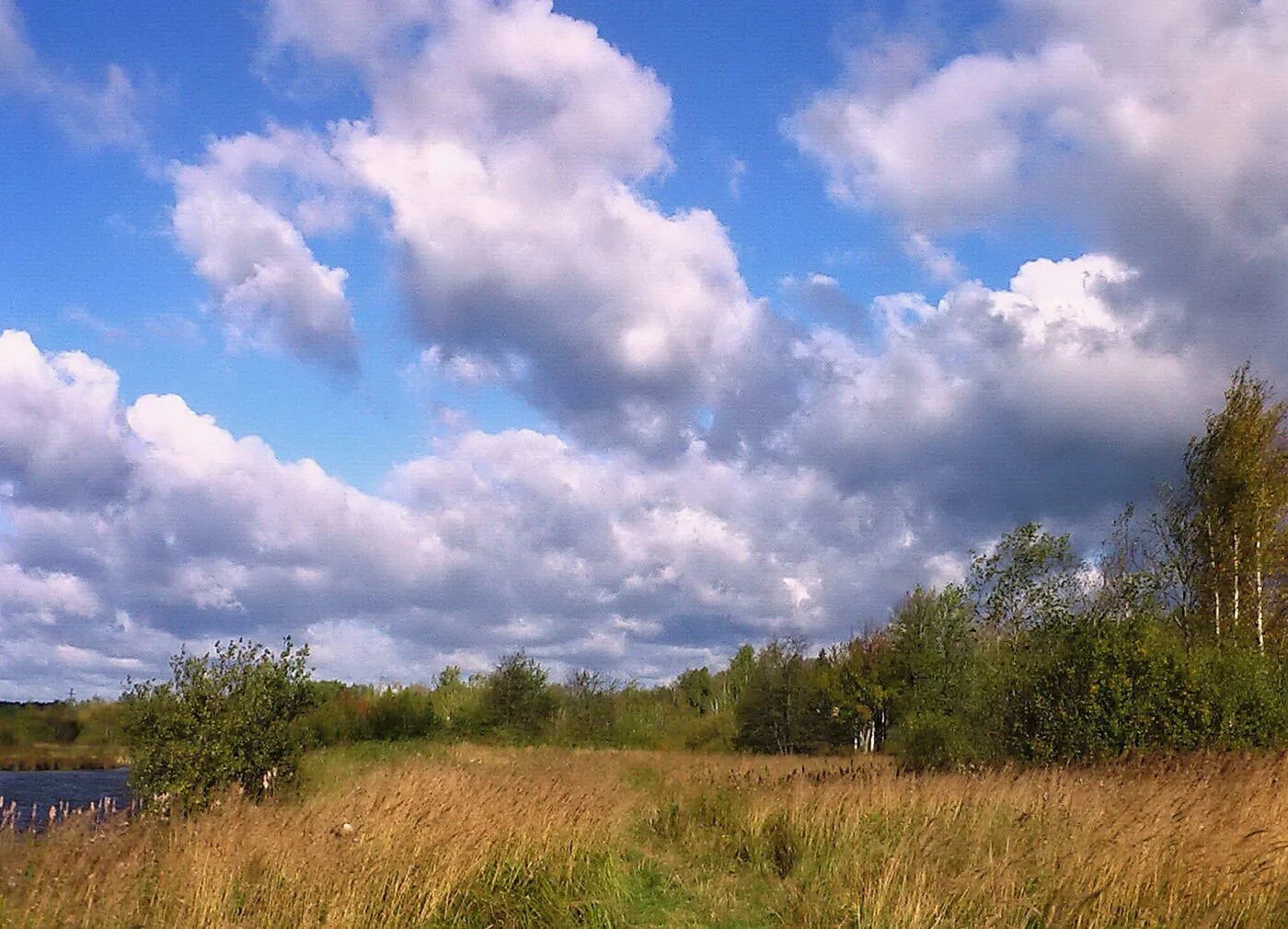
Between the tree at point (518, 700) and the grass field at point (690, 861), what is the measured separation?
4205cm

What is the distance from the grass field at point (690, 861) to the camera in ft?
27.6

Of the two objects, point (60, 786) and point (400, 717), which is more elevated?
point (400, 717)

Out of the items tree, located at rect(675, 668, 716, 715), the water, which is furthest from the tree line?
tree, located at rect(675, 668, 716, 715)

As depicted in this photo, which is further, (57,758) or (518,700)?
(57,758)

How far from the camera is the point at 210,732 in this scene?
16281mm

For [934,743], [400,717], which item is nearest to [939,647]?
[934,743]

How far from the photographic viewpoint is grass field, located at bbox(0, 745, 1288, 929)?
8406 mm

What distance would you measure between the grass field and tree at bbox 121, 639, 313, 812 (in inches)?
168

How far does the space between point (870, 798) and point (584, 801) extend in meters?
3.80

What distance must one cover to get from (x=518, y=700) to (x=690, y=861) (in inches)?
1721

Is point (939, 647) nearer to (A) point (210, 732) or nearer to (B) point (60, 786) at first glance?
(A) point (210, 732)

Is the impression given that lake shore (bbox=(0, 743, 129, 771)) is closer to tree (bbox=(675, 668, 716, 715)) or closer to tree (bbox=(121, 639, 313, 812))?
tree (bbox=(675, 668, 716, 715))

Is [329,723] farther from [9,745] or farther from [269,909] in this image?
[269,909]

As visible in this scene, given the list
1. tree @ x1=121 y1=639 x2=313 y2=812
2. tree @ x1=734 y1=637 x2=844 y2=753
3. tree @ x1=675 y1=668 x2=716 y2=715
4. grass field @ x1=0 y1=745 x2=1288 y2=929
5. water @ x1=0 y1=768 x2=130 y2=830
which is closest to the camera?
grass field @ x1=0 y1=745 x2=1288 y2=929
